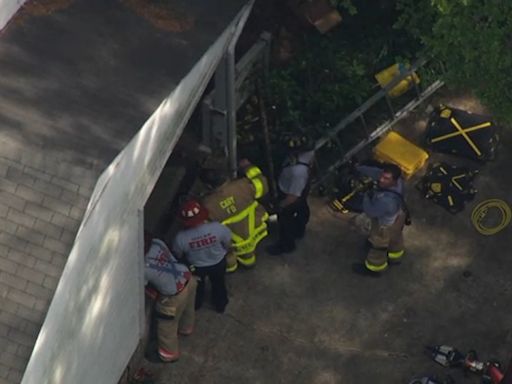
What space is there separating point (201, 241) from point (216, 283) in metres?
0.83

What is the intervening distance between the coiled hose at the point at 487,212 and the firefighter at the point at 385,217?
1.13 m

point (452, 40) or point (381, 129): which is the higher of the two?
point (452, 40)

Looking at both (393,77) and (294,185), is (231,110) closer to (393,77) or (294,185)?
(294,185)

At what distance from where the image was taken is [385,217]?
36.1 feet

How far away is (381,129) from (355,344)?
2.96 m

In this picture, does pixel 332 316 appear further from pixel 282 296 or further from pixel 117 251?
pixel 117 251

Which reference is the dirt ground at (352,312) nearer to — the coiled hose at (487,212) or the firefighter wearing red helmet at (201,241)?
the coiled hose at (487,212)

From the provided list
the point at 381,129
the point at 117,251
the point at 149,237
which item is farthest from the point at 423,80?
the point at 117,251

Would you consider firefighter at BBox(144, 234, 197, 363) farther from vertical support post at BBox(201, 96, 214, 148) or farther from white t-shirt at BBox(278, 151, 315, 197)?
vertical support post at BBox(201, 96, 214, 148)

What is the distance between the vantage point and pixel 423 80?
1139cm

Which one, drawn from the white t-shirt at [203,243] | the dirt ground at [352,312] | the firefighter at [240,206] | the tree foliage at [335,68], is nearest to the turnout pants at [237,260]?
the firefighter at [240,206]

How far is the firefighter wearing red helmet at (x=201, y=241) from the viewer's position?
10.2 meters

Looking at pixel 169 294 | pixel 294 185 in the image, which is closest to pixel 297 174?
pixel 294 185

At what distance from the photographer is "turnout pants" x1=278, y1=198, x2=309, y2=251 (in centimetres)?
1135
